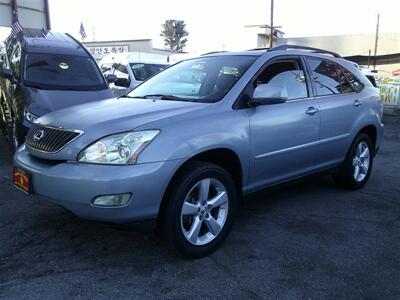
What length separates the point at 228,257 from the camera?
3.60m

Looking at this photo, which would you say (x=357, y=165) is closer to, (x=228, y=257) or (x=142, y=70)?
(x=228, y=257)

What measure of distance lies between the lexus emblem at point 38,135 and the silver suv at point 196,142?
0.02m

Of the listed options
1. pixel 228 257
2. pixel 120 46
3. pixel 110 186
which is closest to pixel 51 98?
pixel 110 186

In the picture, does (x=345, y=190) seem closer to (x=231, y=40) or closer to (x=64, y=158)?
(x=64, y=158)

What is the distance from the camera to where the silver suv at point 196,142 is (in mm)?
3121

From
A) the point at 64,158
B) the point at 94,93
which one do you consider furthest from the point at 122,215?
the point at 94,93

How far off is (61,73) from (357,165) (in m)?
4.81

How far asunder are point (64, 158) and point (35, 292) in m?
0.93

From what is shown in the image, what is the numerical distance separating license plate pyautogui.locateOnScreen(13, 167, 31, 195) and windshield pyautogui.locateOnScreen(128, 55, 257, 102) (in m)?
1.38

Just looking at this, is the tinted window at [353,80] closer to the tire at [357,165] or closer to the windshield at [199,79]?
the tire at [357,165]

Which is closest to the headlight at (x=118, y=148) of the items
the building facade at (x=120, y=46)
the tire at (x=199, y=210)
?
the tire at (x=199, y=210)

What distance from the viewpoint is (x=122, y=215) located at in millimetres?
3100

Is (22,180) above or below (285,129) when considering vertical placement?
below

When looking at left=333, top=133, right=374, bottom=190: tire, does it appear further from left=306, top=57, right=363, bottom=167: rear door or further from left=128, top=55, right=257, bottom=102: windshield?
left=128, top=55, right=257, bottom=102: windshield
